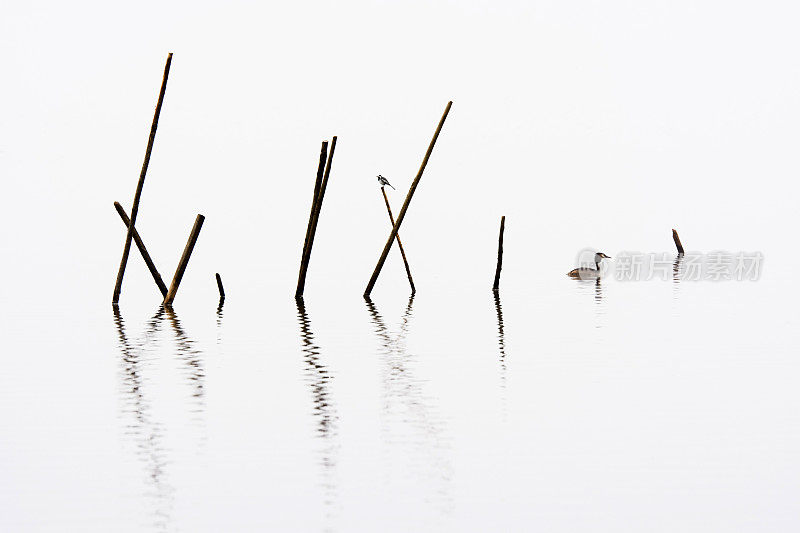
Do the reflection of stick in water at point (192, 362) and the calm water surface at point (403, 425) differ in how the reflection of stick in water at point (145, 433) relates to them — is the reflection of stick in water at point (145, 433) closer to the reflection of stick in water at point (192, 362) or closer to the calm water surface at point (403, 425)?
the calm water surface at point (403, 425)

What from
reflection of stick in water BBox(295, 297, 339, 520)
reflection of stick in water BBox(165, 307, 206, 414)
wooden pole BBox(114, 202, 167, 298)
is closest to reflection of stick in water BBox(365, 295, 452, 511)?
reflection of stick in water BBox(295, 297, 339, 520)

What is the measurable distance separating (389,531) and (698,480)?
3.37 meters

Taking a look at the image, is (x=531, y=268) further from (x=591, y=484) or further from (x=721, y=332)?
(x=591, y=484)

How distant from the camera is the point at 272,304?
101 ft

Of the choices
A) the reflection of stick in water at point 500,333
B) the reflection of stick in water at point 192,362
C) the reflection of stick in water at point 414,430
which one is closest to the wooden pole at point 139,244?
the reflection of stick in water at point 192,362

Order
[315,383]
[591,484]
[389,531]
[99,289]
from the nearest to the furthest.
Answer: [389,531] < [591,484] < [315,383] < [99,289]

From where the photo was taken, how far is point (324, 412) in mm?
15867

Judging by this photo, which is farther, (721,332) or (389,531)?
(721,332)

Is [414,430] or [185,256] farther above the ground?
[414,430]

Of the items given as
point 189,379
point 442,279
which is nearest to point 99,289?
point 442,279

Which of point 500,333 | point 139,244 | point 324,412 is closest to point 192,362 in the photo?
point 324,412

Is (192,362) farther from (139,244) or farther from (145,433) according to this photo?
(139,244)

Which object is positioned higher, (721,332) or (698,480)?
(698,480)

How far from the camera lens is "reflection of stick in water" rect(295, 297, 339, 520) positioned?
1222 cm
